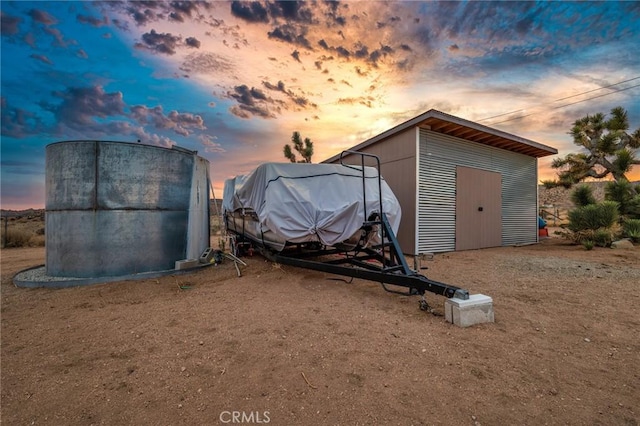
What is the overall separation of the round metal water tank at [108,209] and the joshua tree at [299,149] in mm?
15992

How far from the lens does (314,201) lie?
4.82 m

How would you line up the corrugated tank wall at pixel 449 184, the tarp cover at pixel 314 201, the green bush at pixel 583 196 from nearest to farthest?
1. the tarp cover at pixel 314 201
2. the corrugated tank wall at pixel 449 184
3. the green bush at pixel 583 196

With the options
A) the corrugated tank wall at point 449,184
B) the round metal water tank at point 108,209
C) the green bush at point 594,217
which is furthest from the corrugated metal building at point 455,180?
the round metal water tank at point 108,209

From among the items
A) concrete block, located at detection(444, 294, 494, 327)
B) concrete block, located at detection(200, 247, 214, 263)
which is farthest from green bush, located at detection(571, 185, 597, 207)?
concrete block, located at detection(200, 247, 214, 263)

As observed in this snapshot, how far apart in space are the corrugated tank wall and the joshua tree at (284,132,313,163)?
13411 millimetres

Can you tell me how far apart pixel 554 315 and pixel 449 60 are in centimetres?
Result: 851

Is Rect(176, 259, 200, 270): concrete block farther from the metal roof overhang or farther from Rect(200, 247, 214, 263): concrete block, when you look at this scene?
the metal roof overhang

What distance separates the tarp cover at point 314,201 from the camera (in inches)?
183

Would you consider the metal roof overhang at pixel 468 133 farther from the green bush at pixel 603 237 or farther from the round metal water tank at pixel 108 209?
the round metal water tank at pixel 108 209

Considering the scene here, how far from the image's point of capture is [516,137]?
34.0ft

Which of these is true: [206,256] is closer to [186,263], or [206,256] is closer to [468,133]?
[186,263]

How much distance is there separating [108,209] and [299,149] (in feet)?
57.7

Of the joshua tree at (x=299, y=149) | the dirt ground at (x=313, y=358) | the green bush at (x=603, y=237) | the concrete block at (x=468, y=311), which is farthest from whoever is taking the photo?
the joshua tree at (x=299, y=149)

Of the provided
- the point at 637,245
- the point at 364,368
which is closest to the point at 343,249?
the point at 364,368
